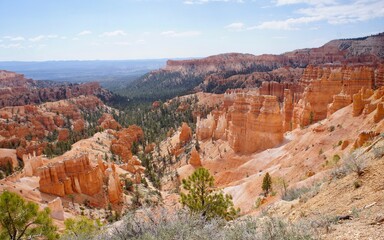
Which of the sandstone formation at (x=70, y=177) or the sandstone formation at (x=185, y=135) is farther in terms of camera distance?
the sandstone formation at (x=185, y=135)

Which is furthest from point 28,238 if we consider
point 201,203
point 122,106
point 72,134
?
point 122,106

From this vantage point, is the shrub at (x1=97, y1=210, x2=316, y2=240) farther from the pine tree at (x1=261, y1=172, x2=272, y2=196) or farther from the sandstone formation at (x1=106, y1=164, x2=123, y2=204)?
the sandstone formation at (x1=106, y1=164, x2=123, y2=204)

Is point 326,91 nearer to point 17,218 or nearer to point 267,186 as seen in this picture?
point 267,186

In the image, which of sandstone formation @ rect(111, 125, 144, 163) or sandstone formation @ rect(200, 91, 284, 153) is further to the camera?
sandstone formation @ rect(111, 125, 144, 163)

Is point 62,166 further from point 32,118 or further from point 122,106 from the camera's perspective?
point 122,106

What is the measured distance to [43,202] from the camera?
80.7 ft

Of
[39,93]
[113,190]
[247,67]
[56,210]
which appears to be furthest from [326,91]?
[247,67]

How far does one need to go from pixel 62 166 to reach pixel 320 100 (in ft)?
112

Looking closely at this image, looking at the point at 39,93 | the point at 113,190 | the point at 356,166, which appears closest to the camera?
the point at 356,166

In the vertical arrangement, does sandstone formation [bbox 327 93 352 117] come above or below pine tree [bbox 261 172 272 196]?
above

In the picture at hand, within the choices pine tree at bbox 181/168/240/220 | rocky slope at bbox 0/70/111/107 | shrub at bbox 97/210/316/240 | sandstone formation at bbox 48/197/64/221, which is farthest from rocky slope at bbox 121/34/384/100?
shrub at bbox 97/210/316/240

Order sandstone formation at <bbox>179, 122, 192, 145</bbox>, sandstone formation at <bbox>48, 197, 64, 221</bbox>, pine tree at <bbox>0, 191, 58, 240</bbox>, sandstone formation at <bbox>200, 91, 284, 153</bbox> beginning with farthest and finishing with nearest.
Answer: sandstone formation at <bbox>179, 122, 192, 145</bbox>
sandstone formation at <bbox>200, 91, 284, 153</bbox>
sandstone formation at <bbox>48, 197, 64, 221</bbox>
pine tree at <bbox>0, 191, 58, 240</bbox>

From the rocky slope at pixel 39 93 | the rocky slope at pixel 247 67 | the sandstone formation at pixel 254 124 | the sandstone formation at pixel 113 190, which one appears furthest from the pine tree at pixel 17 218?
the rocky slope at pixel 39 93

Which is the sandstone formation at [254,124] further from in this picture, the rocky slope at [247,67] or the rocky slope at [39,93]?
the rocky slope at [39,93]
